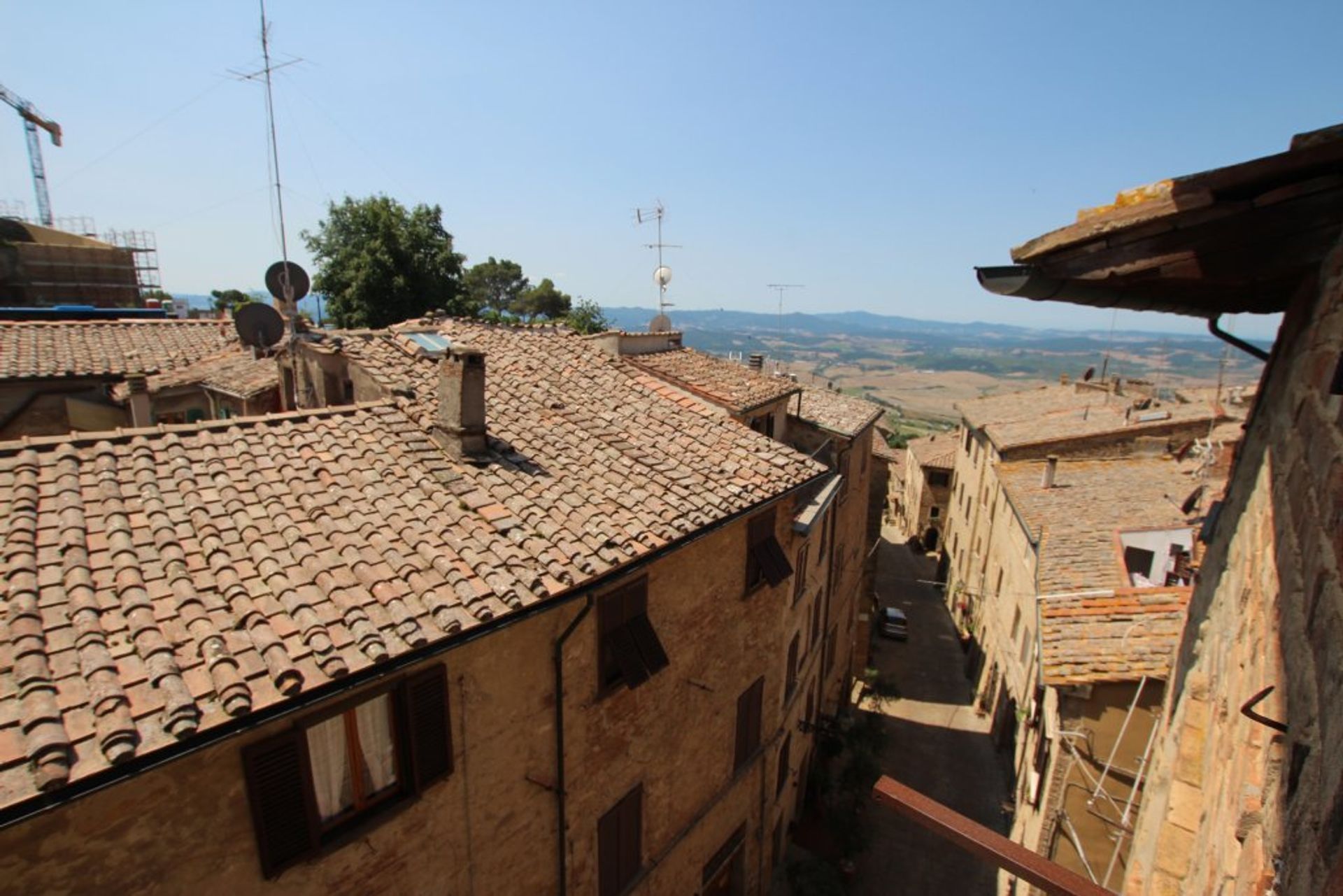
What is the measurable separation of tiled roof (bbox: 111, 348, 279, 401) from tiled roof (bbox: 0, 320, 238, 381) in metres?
0.88

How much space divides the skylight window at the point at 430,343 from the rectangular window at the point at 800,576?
7345 millimetres

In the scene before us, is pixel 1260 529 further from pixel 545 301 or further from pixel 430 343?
pixel 545 301

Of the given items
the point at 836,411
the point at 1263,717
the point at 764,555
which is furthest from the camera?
the point at 836,411

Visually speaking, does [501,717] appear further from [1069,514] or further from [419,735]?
[1069,514]

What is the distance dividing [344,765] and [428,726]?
2.42 ft

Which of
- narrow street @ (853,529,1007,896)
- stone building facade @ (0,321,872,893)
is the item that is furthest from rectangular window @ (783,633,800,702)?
narrow street @ (853,529,1007,896)

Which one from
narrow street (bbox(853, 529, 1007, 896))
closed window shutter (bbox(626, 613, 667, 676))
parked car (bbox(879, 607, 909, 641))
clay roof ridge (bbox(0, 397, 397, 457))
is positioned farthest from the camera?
parked car (bbox(879, 607, 909, 641))

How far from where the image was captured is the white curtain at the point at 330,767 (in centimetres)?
566

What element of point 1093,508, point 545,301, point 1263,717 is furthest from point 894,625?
point 545,301

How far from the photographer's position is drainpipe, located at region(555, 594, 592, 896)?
743 cm

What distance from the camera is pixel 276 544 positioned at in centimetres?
612

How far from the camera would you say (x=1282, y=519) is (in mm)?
3191

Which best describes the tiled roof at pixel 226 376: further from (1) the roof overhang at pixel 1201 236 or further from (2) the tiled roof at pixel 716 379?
(1) the roof overhang at pixel 1201 236

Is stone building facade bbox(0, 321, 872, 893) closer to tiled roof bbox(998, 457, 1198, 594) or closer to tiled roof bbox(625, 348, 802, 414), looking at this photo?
tiled roof bbox(625, 348, 802, 414)
